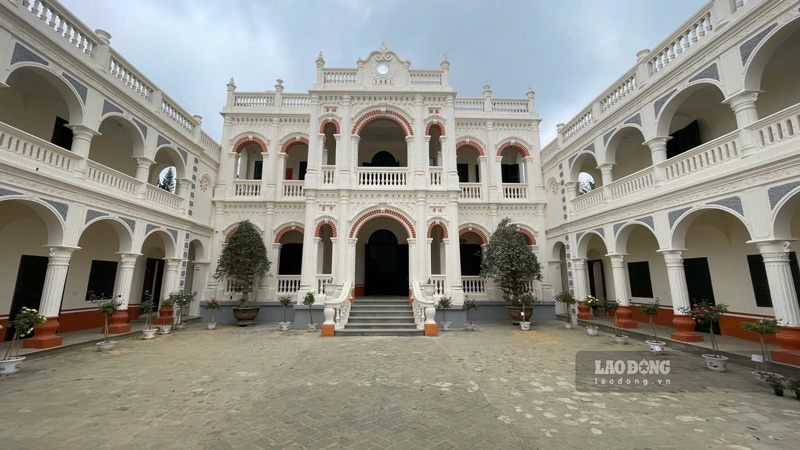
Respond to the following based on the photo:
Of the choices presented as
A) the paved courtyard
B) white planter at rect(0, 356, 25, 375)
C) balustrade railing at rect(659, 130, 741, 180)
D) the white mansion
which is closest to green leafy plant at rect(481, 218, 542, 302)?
the white mansion

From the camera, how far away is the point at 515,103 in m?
15.2

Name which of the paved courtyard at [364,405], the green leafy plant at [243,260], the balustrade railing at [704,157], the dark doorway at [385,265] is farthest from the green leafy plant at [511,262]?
the green leafy plant at [243,260]

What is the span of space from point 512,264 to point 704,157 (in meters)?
6.05

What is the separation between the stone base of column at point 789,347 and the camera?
5.77m

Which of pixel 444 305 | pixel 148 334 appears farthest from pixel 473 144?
pixel 148 334

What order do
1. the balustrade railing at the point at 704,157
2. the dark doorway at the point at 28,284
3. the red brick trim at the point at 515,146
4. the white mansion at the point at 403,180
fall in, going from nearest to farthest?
1. the white mansion at the point at 403,180
2. the balustrade railing at the point at 704,157
3. the dark doorway at the point at 28,284
4. the red brick trim at the point at 515,146

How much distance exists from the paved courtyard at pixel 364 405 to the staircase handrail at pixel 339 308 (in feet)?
7.23

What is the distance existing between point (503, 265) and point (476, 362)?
18.2ft

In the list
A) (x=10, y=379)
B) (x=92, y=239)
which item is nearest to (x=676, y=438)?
(x=10, y=379)

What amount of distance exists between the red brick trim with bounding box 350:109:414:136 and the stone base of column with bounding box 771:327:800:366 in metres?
11.4

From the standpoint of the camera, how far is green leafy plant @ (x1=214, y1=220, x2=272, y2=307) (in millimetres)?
11820

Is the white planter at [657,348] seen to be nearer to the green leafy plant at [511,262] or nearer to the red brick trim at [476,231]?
the green leafy plant at [511,262]

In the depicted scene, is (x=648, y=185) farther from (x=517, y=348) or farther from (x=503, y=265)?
(x=517, y=348)

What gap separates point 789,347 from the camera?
5.93 m
